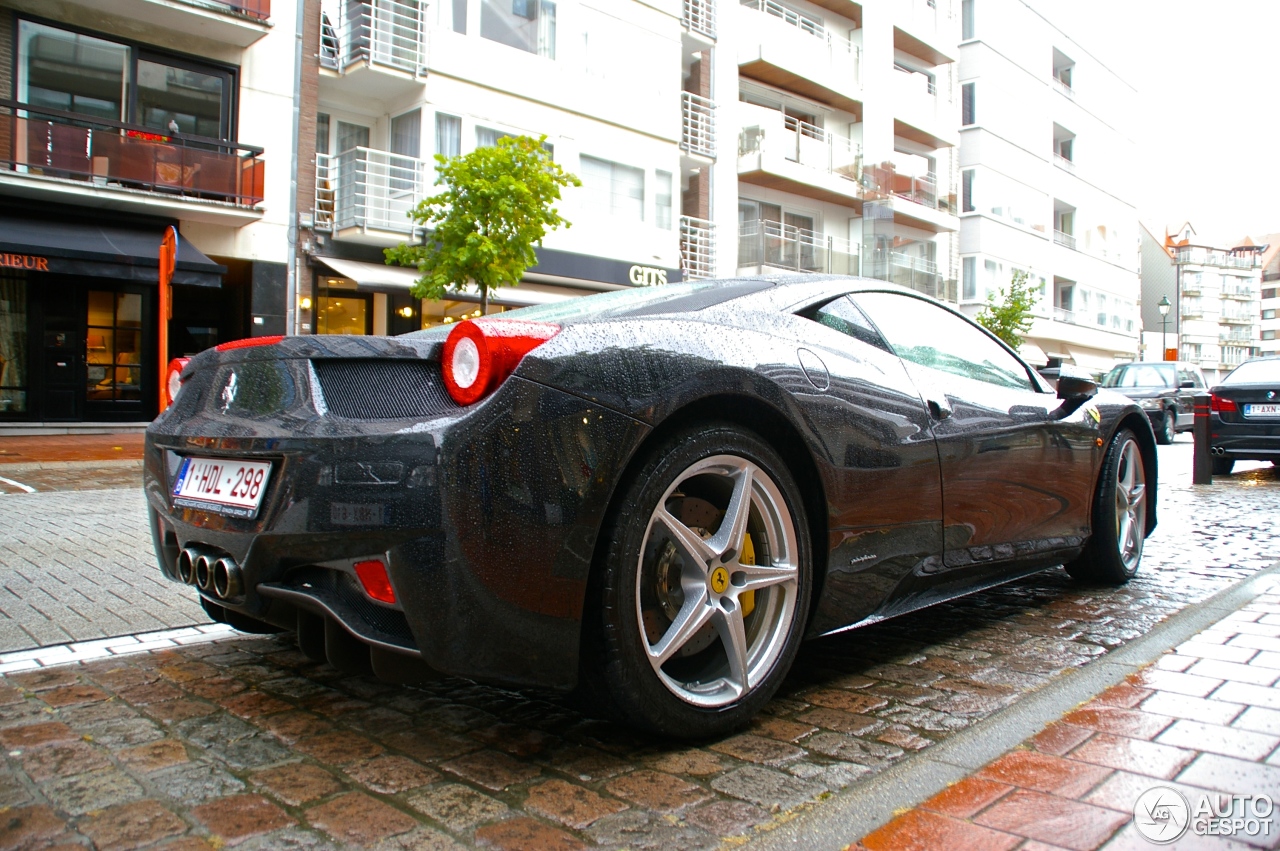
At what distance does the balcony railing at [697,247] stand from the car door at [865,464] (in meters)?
19.9

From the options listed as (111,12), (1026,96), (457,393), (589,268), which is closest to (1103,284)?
(1026,96)

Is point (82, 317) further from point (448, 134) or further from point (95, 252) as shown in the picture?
point (448, 134)

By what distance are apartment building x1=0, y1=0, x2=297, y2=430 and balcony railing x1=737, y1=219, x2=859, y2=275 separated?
478 inches

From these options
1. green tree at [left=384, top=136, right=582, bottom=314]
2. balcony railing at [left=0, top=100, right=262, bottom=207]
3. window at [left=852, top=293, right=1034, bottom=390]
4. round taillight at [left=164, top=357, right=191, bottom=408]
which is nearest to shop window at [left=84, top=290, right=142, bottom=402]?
balcony railing at [left=0, top=100, right=262, bottom=207]

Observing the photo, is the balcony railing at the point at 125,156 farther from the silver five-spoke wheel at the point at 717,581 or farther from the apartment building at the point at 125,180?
the silver five-spoke wheel at the point at 717,581

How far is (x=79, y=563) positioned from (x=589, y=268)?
617 inches

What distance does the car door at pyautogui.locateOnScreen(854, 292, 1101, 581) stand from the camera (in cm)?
323

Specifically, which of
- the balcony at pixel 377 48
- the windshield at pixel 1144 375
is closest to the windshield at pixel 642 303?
the balcony at pixel 377 48

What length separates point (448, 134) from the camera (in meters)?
18.0

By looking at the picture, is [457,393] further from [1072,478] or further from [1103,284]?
[1103,284]

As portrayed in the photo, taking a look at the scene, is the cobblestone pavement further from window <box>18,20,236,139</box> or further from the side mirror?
window <box>18,20,236,139</box>

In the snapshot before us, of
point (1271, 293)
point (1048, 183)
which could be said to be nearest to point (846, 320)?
point (1048, 183)

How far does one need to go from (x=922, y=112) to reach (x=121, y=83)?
76.0ft

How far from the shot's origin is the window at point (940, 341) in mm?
3328
